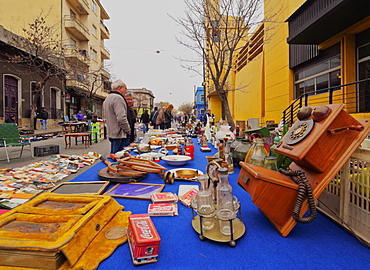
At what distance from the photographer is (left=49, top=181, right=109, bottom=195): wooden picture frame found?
4.56ft

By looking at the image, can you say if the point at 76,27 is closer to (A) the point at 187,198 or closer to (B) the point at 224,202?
(A) the point at 187,198

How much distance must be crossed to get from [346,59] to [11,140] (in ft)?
31.5

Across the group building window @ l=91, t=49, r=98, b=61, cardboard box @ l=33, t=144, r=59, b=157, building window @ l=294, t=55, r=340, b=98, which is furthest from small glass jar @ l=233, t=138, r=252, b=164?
building window @ l=91, t=49, r=98, b=61

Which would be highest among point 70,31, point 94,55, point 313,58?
point 70,31

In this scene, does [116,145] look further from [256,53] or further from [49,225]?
[256,53]

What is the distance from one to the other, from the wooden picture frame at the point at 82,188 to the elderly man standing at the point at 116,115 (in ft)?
6.30

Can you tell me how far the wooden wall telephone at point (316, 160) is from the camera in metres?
0.86

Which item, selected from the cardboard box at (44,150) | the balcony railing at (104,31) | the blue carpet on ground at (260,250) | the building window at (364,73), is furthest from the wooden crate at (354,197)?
the balcony railing at (104,31)

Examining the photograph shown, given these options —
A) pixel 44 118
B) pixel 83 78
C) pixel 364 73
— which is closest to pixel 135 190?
pixel 364 73

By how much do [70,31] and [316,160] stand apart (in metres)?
22.9

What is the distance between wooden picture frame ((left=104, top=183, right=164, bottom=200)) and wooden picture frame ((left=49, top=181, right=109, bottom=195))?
0.08m

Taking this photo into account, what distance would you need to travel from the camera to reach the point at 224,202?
899mm

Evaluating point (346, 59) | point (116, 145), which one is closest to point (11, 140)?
point (116, 145)

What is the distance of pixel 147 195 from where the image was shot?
1.35 m
